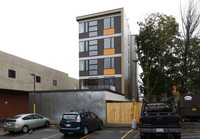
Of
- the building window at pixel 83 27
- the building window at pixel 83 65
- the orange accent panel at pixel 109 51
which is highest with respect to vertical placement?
the building window at pixel 83 27

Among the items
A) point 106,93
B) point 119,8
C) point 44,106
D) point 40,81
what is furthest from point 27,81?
point 119,8

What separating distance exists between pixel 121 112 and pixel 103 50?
1389cm

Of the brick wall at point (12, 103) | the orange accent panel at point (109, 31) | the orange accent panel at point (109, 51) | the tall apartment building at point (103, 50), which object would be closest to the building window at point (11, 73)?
the brick wall at point (12, 103)

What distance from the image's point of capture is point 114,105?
58.4ft

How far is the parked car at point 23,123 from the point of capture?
13.9 m

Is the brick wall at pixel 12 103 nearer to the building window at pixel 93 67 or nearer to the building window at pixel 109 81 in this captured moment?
the building window at pixel 93 67

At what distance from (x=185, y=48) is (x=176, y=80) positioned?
5.43 m

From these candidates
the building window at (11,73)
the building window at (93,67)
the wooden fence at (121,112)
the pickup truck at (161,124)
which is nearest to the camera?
the pickup truck at (161,124)

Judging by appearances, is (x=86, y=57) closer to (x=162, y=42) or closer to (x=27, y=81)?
(x=27, y=81)

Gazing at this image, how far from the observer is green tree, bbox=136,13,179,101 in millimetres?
28250

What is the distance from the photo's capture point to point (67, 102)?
1962 cm

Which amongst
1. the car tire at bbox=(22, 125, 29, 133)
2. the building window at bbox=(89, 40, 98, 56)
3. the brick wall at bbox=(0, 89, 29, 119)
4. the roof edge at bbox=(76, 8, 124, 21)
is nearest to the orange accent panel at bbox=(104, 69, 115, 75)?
the building window at bbox=(89, 40, 98, 56)

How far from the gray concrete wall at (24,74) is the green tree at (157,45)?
17361 mm

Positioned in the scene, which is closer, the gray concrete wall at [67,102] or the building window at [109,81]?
the gray concrete wall at [67,102]
